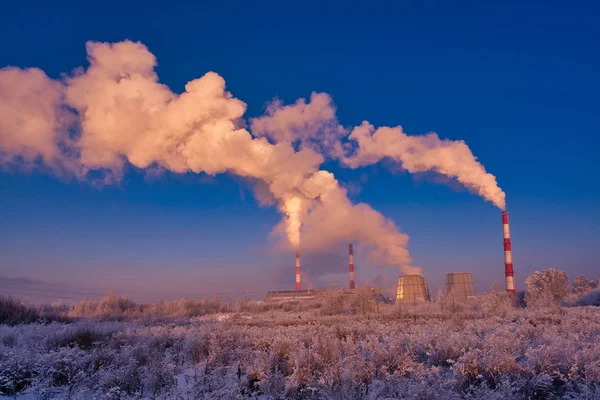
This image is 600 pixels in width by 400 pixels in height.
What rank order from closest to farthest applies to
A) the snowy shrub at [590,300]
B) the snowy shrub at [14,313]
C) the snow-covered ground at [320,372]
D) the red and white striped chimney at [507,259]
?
the snow-covered ground at [320,372], the snowy shrub at [14,313], the snowy shrub at [590,300], the red and white striped chimney at [507,259]

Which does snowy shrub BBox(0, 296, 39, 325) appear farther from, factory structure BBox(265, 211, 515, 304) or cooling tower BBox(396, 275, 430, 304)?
cooling tower BBox(396, 275, 430, 304)

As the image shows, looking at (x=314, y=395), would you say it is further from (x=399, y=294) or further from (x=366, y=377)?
→ (x=399, y=294)

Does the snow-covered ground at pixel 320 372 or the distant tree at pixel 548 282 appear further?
the distant tree at pixel 548 282

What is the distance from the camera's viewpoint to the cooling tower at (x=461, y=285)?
36.6m

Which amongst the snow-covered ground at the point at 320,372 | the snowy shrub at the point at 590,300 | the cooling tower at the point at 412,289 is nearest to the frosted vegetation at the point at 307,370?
the snow-covered ground at the point at 320,372

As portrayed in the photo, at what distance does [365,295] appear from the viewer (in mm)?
23172

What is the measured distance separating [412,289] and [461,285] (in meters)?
3.94

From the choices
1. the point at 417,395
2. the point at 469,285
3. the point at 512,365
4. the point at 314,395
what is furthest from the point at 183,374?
the point at 469,285

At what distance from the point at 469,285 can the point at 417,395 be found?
3437 centimetres

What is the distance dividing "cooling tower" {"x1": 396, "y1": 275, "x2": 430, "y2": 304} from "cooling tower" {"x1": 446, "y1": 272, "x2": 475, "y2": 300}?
1.99m

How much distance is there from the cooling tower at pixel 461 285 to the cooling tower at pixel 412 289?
6.54 ft

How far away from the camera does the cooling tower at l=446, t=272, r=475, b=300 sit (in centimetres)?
3657

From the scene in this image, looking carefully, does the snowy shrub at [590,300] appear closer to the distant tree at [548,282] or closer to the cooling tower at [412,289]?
the distant tree at [548,282]

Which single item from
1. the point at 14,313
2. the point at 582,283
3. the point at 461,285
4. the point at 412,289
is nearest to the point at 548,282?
the point at 582,283
